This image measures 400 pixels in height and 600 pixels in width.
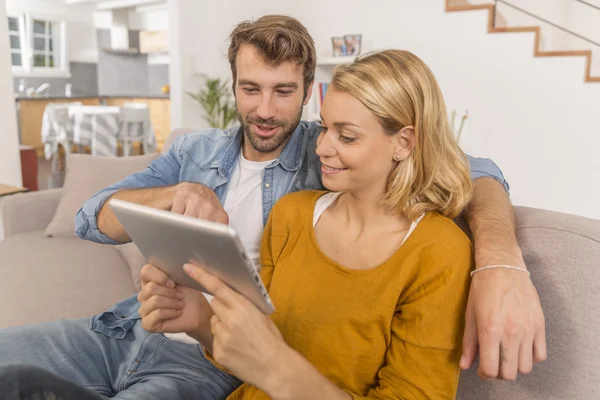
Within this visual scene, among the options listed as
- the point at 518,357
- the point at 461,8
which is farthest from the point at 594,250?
the point at 461,8

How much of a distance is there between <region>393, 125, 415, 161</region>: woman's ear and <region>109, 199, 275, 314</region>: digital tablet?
472mm

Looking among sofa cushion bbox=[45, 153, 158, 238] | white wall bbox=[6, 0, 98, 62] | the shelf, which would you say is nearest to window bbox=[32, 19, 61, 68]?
white wall bbox=[6, 0, 98, 62]

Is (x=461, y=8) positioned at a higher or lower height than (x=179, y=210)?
higher

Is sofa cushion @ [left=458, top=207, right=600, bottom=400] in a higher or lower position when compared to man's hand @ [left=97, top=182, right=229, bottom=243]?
lower

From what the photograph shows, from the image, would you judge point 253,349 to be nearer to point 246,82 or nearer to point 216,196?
point 216,196

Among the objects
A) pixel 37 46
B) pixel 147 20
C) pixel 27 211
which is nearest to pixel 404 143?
pixel 27 211

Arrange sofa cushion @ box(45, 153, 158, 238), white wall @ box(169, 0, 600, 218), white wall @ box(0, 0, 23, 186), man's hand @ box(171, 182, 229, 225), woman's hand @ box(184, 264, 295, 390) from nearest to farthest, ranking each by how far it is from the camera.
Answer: woman's hand @ box(184, 264, 295, 390) < man's hand @ box(171, 182, 229, 225) < sofa cushion @ box(45, 153, 158, 238) < white wall @ box(0, 0, 23, 186) < white wall @ box(169, 0, 600, 218)

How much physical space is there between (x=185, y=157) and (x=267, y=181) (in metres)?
0.30

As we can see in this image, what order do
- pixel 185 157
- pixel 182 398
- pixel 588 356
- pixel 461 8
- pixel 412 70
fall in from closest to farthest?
pixel 588 356
pixel 412 70
pixel 182 398
pixel 185 157
pixel 461 8

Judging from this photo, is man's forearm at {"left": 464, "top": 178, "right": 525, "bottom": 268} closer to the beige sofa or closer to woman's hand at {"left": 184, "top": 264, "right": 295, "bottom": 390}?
the beige sofa

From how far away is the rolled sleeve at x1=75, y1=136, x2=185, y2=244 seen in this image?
1.42m

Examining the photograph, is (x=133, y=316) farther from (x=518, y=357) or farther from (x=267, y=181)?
(x=518, y=357)

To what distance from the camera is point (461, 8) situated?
3982 mm

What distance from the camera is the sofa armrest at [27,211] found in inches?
102
